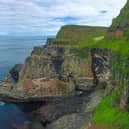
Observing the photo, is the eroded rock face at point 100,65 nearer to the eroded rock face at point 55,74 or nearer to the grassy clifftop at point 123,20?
the eroded rock face at point 55,74

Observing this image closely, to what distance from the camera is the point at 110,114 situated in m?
80.4

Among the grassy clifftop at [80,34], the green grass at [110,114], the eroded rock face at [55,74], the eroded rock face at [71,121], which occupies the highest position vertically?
the grassy clifftop at [80,34]

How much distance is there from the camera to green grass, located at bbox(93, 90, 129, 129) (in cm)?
7375

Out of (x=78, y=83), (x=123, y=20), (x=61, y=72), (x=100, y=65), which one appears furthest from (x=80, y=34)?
(x=78, y=83)

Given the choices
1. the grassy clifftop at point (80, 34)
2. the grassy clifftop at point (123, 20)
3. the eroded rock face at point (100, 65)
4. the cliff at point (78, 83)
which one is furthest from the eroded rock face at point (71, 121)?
the grassy clifftop at point (80, 34)

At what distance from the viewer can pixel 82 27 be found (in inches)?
6407

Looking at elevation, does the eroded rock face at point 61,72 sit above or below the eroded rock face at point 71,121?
above

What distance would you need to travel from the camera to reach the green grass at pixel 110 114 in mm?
73750

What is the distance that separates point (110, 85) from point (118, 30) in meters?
33.2

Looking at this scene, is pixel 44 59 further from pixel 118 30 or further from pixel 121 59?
pixel 121 59

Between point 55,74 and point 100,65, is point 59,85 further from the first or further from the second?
point 100,65

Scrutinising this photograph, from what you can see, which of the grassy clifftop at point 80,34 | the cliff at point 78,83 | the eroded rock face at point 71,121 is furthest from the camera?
the grassy clifftop at point 80,34

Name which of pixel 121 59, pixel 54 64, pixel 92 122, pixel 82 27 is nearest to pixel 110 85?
pixel 121 59

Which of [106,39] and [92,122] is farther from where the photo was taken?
[106,39]
